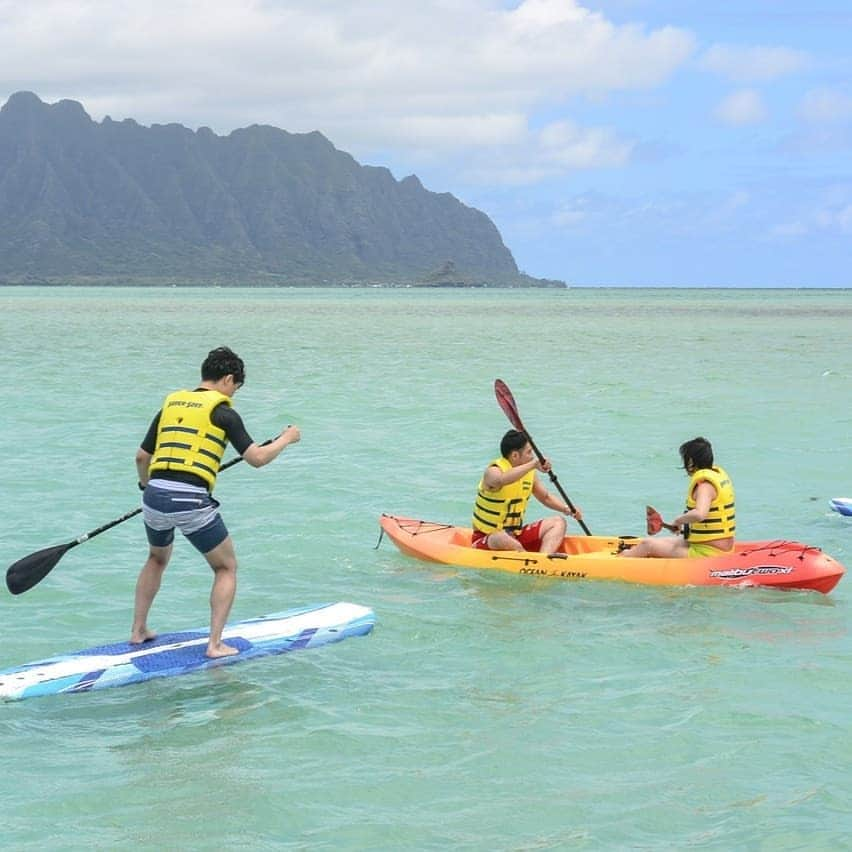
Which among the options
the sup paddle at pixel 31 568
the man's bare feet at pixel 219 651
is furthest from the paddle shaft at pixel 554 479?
the man's bare feet at pixel 219 651

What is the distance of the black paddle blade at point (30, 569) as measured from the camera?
28.6ft

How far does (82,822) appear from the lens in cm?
617

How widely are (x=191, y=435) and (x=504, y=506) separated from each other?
4.25m

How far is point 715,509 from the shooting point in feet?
34.4

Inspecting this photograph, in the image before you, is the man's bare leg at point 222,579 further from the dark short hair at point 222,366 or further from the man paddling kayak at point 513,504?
the man paddling kayak at point 513,504

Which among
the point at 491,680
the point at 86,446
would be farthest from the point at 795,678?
the point at 86,446

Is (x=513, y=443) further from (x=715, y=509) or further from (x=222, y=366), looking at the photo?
(x=222, y=366)

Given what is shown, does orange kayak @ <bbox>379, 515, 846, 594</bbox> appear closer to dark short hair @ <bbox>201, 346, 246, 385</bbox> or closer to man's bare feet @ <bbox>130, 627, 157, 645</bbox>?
man's bare feet @ <bbox>130, 627, 157, 645</bbox>

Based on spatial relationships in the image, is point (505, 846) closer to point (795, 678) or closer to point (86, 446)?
point (795, 678)

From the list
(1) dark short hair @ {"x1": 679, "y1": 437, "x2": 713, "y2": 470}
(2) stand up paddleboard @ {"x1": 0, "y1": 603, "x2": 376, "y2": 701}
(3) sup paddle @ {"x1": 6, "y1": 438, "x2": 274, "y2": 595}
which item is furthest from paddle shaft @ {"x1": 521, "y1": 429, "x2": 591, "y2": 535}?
(3) sup paddle @ {"x1": 6, "y1": 438, "x2": 274, "y2": 595}

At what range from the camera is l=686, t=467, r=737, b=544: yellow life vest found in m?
10.3

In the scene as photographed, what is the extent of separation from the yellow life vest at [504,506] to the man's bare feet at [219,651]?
3.38 m

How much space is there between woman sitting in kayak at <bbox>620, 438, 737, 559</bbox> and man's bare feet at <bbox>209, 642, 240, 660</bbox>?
3939mm

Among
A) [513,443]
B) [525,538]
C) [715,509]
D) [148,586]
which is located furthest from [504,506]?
[148,586]
